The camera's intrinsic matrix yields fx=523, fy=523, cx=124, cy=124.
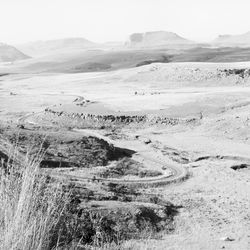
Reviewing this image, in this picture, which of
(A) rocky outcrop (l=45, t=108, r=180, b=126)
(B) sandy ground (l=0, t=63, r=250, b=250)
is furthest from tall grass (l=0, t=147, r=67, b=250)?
(A) rocky outcrop (l=45, t=108, r=180, b=126)

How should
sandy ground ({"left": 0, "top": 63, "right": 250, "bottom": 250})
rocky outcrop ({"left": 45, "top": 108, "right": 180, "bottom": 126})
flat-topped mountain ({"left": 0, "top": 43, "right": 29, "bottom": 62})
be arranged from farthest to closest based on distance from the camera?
flat-topped mountain ({"left": 0, "top": 43, "right": 29, "bottom": 62}), rocky outcrop ({"left": 45, "top": 108, "right": 180, "bottom": 126}), sandy ground ({"left": 0, "top": 63, "right": 250, "bottom": 250})

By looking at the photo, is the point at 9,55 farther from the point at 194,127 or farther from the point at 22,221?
the point at 22,221

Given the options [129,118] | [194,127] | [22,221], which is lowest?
[194,127]

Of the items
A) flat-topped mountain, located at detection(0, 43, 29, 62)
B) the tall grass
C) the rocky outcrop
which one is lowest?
the rocky outcrop

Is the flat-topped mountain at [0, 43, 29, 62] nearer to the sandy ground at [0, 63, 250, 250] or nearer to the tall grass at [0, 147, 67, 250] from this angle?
the sandy ground at [0, 63, 250, 250]

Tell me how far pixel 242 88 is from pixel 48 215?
37956 millimetres

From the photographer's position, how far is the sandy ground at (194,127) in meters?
14.0

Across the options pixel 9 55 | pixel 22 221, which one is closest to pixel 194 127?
pixel 22 221

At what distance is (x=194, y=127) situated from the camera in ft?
105

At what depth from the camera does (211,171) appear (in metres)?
21.2

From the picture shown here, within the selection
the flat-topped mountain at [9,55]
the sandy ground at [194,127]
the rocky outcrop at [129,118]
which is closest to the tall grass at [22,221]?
the sandy ground at [194,127]

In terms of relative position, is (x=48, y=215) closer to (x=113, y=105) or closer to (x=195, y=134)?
(x=195, y=134)

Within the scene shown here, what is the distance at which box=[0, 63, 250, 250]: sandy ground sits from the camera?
14016mm

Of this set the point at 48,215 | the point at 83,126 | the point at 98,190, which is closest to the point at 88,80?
the point at 83,126
